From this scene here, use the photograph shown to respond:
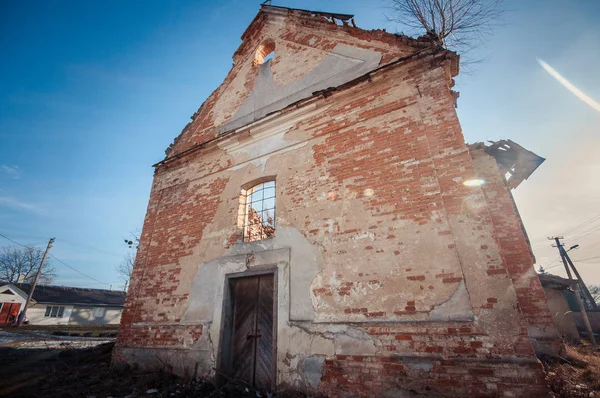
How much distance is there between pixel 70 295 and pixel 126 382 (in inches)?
1437

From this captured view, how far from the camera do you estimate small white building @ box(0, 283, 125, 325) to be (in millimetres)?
28453

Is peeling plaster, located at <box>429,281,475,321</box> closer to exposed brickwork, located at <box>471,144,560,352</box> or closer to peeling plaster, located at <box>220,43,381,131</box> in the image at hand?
exposed brickwork, located at <box>471,144,560,352</box>

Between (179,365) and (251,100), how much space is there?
667cm

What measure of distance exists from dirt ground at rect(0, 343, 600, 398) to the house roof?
30.8 metres

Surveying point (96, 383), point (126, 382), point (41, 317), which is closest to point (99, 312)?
point (41, 317)

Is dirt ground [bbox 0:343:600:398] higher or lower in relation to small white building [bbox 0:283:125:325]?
lower

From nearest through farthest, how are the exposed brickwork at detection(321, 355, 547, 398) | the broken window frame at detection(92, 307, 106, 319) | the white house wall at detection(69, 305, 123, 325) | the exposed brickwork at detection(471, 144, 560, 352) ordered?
1. the exposed brickwork at detection(321, 355, 547, 398)
2. the exposed brickwork at detection(471, 144, 560, 352)
3. the white house wall at detection(69, 305, 123, 325)
4. the broken window frame at detection(92, 307, 106, 319)

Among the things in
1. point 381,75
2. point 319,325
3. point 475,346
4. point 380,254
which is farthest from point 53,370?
point 381,75

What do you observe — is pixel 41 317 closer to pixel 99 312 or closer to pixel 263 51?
pixel 99 312

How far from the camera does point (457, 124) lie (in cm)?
451

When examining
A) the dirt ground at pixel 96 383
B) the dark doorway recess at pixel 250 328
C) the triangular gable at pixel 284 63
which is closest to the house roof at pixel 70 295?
Result: the dirt ground at pixel 96 383

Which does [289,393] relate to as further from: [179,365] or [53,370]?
[53,370]

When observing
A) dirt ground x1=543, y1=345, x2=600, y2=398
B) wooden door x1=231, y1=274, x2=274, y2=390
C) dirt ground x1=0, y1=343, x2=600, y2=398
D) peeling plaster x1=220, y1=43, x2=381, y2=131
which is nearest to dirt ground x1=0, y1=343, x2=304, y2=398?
dirt ground x1=0, y1=343, x2=600, y2=398

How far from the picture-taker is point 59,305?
2997 centimetres
